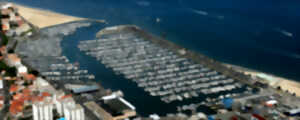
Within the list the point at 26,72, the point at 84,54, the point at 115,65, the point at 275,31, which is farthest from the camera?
the point at 275,31

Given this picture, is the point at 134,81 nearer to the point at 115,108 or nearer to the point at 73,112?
the point at 115,108

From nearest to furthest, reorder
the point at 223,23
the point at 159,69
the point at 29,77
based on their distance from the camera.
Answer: the point at 29,77 → the point at 159,69 → the point at 223,23

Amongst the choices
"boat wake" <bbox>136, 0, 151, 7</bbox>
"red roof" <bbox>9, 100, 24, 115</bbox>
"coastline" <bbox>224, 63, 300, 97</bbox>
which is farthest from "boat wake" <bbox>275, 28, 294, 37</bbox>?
"red roof" <bbox>9, 100, 24, 115</bbox>

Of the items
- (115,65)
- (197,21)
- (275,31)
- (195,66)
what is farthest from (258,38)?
(115,65)

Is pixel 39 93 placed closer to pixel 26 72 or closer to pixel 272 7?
pixel 26 72

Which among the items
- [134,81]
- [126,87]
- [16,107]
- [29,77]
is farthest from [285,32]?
[16,107]

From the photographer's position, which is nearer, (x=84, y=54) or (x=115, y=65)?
(x=115, y=65)

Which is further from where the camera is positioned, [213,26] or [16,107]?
[213,26]

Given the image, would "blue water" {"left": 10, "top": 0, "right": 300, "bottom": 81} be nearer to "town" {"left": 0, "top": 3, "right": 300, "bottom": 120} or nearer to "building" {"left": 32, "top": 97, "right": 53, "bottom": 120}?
"town" {"left": 0, "top": 3, "right": 300, "bottom": 120}
